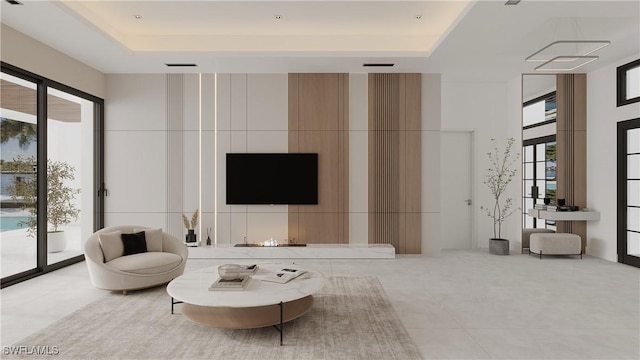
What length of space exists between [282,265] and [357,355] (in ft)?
4.64

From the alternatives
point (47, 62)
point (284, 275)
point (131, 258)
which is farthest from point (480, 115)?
point (47, 62)

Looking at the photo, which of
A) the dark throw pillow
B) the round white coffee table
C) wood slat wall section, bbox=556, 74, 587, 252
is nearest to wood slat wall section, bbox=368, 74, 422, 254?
wood slat wall section, bbox=556, 74, 587, 252

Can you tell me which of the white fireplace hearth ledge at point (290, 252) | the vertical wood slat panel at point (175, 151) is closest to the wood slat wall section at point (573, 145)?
the white fireplace hearth ledge at point (290, 252)

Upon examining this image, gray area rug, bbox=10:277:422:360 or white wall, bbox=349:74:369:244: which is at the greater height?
→ white wall, bbox=349:74:369:244

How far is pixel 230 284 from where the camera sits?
3.10 metres

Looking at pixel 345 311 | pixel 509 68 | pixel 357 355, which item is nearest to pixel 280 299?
pixel 357 355

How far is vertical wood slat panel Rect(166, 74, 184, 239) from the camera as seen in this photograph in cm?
623

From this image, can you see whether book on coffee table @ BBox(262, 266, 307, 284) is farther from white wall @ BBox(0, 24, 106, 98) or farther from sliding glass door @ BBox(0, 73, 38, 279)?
white wall @ BBox(0, 24, 106, 98)

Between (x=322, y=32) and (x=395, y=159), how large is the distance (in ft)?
7.42

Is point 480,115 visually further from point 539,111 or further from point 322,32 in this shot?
point 322,32

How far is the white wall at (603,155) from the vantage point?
5789 mm

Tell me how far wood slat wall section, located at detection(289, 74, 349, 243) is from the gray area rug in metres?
2.54

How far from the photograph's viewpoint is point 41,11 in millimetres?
3939

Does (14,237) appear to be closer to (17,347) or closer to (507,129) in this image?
(17,347)
